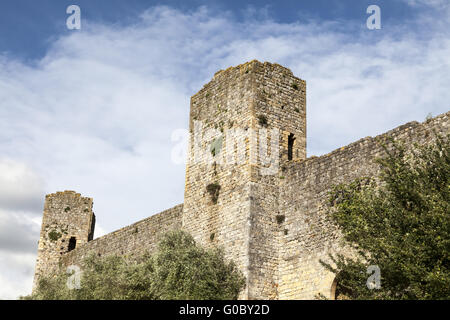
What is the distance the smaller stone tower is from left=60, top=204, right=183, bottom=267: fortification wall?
2.90m

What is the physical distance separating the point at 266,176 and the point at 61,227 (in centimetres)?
1901

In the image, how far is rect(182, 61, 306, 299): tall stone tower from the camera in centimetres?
1945

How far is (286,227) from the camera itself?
A: 1981cm

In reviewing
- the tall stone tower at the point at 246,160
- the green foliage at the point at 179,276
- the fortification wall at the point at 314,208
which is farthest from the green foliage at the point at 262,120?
the green foliage at the point at 179,276

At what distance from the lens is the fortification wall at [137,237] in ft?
85.7

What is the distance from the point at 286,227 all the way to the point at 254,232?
1.15m

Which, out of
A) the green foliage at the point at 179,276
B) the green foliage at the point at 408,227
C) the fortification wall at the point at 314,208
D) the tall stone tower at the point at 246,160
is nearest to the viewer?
the green foliage at the point at 408,227

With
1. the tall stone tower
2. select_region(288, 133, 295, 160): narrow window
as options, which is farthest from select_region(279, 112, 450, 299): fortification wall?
select_region(288, 133, 295, 160): narrow window

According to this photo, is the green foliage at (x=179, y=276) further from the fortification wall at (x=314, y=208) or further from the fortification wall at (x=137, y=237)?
the fortification wall at (x=137, y=237)

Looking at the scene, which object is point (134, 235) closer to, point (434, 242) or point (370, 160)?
point (370, 160)

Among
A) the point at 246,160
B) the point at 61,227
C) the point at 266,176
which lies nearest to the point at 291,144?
the point at 266,176

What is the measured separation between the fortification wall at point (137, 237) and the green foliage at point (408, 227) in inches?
442

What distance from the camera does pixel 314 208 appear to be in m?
19.0
